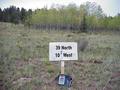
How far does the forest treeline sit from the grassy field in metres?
0.14

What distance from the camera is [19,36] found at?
5.05 m

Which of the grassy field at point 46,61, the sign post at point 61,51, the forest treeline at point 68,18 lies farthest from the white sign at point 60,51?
the forest treeline at point 68,18

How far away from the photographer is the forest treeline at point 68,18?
4500 mm

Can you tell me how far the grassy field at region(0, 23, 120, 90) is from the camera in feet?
13.9

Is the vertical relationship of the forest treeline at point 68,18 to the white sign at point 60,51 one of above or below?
above

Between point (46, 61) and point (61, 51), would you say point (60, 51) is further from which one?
point (46, 61)

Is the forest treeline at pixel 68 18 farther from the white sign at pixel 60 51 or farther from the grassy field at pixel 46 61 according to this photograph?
the white sign at pixel 60 51

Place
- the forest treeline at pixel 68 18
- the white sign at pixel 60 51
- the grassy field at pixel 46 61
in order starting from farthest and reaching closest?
the forest treeline at pixel 68 18 < the grassy field at pixel 46 61 < the white sign at pixel 60 51

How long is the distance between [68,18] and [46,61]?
85cm

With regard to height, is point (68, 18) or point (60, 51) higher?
point (68, 18)

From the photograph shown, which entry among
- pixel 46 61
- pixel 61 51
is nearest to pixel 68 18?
pixel 46 61

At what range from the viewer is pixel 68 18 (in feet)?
16.1

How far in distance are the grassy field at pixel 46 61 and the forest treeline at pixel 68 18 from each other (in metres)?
0.14

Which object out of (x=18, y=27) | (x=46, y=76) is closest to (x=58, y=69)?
(x=46, y=76)
